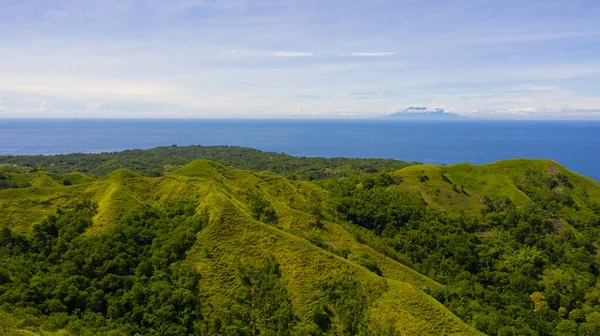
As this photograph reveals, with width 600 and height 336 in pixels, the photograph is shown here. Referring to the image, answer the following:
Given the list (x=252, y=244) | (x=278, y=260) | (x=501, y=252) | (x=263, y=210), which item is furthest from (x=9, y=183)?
(x=501, y=252)

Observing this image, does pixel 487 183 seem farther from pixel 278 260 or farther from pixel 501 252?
pixel 278 260

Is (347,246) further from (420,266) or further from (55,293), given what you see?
(55,293)

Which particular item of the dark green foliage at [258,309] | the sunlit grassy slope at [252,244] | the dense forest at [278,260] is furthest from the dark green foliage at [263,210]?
the dark green foliage at [258,309]

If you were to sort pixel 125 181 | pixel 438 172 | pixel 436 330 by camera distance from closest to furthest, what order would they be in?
pixel 436 330 < pixel 125 181 < pixel 438 172

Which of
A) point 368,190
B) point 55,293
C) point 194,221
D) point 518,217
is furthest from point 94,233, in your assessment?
point 518,217

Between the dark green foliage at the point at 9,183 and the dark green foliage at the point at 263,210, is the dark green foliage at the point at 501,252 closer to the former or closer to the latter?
the dark green foliage at the point at 263,210

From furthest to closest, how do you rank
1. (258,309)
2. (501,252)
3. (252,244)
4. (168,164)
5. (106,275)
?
(168,164), (501,252), (252,244), (106,275), (258,309)
